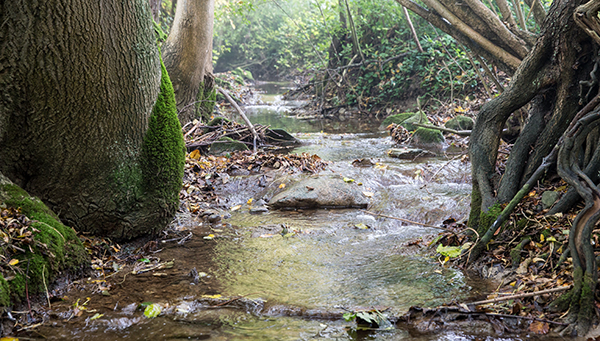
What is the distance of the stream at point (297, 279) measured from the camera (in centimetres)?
278

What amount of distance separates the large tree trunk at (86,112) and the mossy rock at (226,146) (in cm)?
421

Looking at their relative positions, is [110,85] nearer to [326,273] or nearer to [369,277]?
[326,273]

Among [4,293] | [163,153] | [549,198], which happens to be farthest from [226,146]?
[549,198]

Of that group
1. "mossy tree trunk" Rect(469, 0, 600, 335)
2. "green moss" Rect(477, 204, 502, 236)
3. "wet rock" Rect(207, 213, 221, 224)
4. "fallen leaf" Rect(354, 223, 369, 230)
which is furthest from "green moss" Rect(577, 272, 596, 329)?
"wet rock" Rect(207, 213, 221, 224)

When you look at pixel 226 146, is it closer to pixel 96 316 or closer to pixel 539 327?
pixel 96 316

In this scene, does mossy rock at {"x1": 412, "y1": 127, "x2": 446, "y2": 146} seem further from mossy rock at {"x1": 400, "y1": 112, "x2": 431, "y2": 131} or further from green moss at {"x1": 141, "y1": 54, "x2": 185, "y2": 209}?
green moss at {"x1": 141, "y1": 54, "x2": 185, "y2": 209}

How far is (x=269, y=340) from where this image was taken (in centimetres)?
263

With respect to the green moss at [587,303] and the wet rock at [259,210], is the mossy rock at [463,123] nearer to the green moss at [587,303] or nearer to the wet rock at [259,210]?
the wet rock at [259,210]

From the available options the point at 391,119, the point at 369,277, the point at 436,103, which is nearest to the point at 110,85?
the point at 369,277

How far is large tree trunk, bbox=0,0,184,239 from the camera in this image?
3.53 m

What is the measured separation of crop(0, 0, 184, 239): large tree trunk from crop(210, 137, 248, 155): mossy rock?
4.21 m

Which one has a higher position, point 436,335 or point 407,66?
point 407,66

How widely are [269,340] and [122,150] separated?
8.21ft

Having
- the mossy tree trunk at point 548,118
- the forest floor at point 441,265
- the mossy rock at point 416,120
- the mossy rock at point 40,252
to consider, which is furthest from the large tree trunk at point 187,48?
the mossy tree trunk at point 548,118
